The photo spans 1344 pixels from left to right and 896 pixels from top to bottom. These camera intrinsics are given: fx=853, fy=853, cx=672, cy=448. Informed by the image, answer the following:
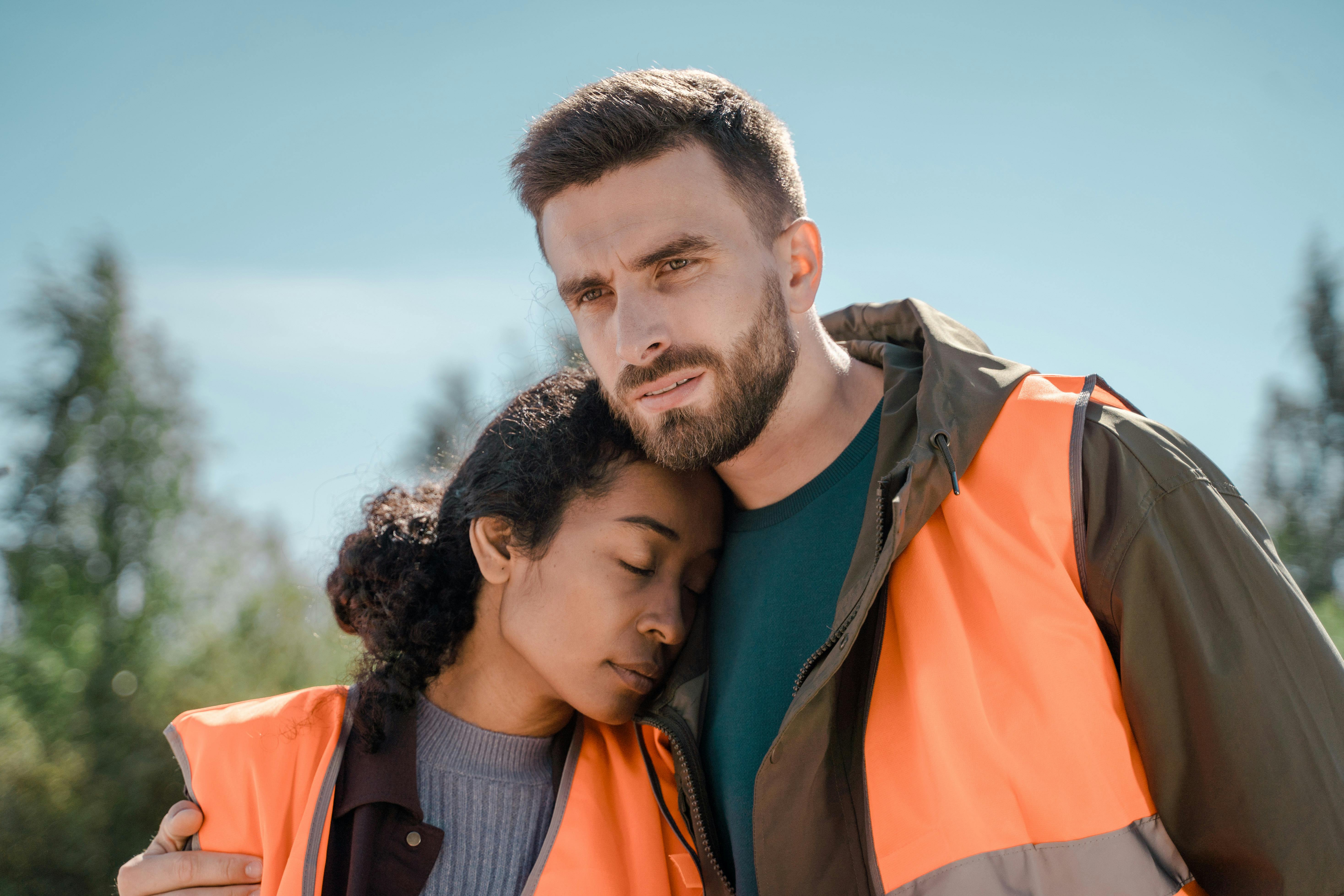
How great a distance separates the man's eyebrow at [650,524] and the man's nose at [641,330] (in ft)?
1.47

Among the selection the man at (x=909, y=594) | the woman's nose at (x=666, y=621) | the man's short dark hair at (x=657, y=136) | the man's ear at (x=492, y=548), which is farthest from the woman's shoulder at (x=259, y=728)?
the man's short dark hair at (x=657, y=136)

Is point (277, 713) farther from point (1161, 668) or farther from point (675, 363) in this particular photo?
point (1161, 668)

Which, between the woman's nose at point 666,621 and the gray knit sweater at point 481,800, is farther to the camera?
the woman's nose at point 666,621

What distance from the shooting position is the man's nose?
84.5 inches

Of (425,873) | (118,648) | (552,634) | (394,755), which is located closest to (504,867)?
(425,873)

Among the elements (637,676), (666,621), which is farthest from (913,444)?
(637,676)

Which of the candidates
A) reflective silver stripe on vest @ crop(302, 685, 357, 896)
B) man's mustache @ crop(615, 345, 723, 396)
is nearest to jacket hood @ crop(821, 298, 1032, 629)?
man's mustache @ crop(615, 345, 723, 396)

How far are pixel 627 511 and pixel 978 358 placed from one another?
39.7 inches

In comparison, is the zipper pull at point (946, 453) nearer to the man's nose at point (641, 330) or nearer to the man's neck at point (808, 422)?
the man's neck at point (808, 422)

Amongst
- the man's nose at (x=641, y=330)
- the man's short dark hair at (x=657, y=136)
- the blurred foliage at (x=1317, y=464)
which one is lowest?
the blurred foliage at (x=1317, y=464)

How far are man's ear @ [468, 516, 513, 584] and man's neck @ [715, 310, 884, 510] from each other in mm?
706

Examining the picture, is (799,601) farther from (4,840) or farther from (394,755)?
(4,840)

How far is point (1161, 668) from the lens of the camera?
1.56 meters

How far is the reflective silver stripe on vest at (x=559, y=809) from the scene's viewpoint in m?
2.08
